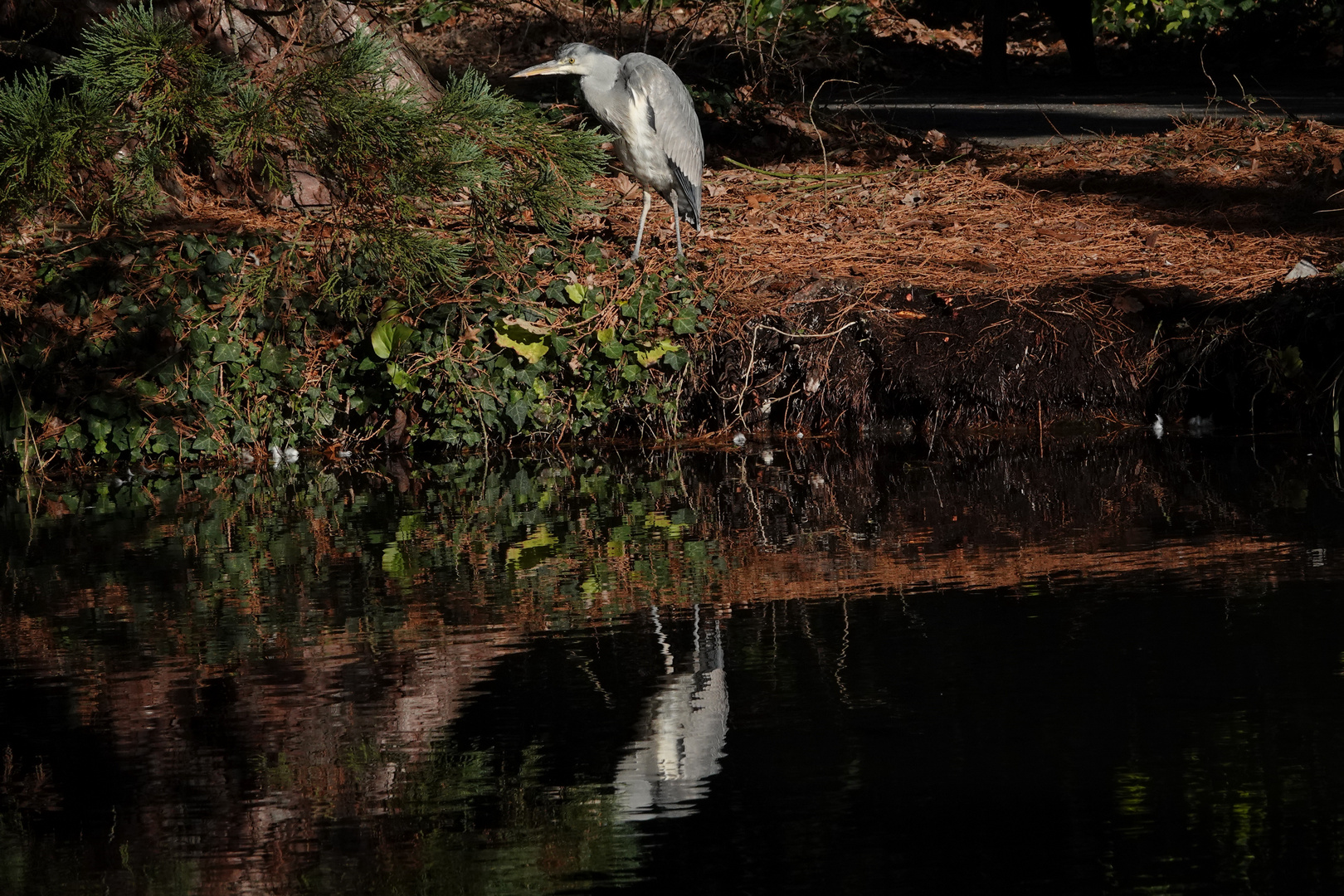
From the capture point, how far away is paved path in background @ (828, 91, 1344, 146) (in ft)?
35.5

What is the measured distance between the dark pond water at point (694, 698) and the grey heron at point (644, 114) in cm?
238

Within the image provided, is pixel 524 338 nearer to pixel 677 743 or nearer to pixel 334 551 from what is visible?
pixel 334 551

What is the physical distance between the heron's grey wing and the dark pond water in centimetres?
239

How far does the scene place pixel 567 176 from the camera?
6.47 m

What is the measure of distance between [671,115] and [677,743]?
473cm

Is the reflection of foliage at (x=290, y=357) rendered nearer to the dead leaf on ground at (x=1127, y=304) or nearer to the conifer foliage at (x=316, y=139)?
the conifer foliage at (x=316, y=139)

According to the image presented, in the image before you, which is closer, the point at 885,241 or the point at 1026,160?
the point at 885,241

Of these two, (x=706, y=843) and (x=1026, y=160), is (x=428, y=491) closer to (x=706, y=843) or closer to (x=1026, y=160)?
(x=706, y=843)

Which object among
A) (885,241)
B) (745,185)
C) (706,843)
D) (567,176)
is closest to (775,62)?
(745,185)

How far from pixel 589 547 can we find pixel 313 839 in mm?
Result: 2195

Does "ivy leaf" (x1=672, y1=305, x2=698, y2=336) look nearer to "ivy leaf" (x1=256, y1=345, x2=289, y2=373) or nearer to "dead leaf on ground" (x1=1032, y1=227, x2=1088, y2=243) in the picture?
"ivy leaf" (x1=256, y1=345, x2=289, y2=373)

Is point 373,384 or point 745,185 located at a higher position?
point 745,185

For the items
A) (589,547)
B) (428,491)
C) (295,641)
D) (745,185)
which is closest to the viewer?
(295,641)

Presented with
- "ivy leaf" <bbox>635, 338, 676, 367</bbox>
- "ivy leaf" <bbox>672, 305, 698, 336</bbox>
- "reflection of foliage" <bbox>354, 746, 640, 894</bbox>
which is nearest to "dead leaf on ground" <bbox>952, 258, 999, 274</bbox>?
"ivy leaf" <bbox>672, 305, 698, 336</bbox>
